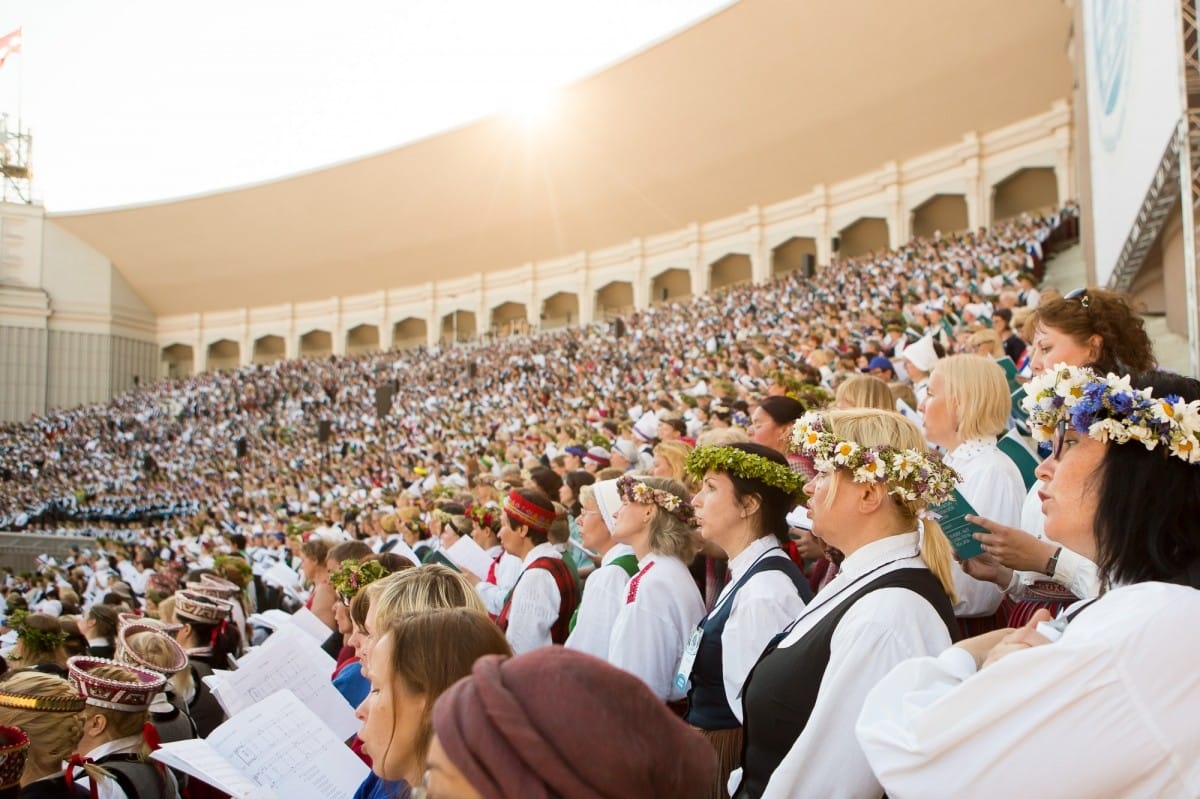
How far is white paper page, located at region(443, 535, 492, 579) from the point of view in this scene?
4996mm

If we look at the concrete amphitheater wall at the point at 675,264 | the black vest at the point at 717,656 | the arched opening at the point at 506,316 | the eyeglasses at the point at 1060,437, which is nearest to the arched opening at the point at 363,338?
the concrete amphitheater wall at the point at 675,264

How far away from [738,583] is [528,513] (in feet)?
6.39

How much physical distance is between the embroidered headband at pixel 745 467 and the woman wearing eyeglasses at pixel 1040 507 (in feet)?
2.14

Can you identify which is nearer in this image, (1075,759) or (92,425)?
(1075,759)

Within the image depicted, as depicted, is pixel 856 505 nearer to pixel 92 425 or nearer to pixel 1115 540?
Answer: pixel 1115 540

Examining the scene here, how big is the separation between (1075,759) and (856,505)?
3.62 ft

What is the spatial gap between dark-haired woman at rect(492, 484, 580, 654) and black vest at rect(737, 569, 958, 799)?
170 centimetres

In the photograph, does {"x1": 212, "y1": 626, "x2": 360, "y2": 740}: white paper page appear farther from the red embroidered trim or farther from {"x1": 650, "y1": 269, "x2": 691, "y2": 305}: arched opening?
{"x1": 650, "y1": 269, "x2": 691, "y2": 305}: arched opening

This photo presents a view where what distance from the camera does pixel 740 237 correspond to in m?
36.3

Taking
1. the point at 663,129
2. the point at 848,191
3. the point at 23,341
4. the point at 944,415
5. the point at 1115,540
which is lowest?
the point at 1115,540

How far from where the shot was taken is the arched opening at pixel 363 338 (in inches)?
1997

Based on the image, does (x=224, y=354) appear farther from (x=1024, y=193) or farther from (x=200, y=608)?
(x=200, y=608)

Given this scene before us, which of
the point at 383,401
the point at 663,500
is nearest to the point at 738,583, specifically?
the point at 663,500

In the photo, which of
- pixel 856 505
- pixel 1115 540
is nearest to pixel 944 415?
pixel 856 505
